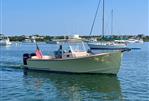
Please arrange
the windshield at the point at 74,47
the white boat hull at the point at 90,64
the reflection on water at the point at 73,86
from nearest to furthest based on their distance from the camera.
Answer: the reflection on water at the point at 73,86, the white boat hull at the point at 90,64, the windshield at the point at 74,47

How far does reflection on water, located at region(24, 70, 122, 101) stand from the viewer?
2050 centimetres

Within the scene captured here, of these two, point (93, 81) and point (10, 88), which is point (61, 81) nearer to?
point (93, 81)

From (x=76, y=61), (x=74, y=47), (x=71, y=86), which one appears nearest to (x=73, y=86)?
(x=71, y=86)

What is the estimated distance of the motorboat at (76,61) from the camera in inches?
1140

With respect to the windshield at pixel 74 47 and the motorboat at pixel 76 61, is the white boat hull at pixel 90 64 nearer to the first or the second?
the motorboat at pixel 76 61

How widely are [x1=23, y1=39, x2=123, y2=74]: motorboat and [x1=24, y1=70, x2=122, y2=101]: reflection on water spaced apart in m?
0.56

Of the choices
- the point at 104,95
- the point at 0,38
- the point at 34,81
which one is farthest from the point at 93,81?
the point at 0,38

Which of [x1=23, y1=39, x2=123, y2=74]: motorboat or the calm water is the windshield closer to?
[x1=23, y1=39, x2=123, y2=74]: motorboat

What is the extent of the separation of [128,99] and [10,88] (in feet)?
21.7

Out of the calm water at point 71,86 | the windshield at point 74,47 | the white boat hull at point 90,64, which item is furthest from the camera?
the windshield at point 74,47

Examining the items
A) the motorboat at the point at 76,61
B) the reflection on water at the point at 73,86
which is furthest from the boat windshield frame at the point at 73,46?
the reflection on water at the point at 73,86

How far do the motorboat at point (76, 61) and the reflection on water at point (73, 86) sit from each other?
56 cm

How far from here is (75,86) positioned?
80.3 feet

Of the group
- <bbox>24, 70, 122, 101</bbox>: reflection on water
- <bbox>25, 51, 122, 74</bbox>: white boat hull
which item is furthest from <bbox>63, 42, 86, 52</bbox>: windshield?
<bbox>24, 70, 122, 101</bbox>: reflection on water
